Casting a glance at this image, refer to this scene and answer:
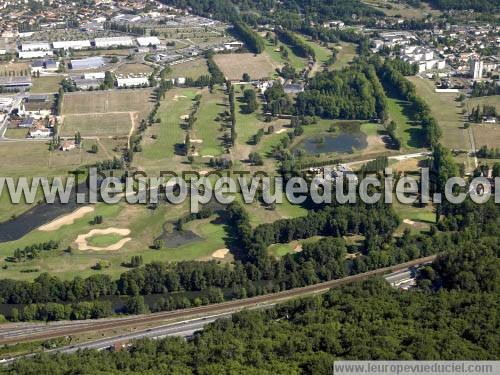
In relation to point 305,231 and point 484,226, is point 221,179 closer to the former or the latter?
point 305,231

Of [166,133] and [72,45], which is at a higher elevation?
[72,45]

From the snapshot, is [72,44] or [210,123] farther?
[72,44]

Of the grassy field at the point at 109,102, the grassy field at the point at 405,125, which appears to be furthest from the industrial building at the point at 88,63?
the grassy field at the point at 405,125

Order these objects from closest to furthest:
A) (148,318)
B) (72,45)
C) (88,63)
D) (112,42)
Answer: (148,318) < (88,63) < (72,45) < (112,42)

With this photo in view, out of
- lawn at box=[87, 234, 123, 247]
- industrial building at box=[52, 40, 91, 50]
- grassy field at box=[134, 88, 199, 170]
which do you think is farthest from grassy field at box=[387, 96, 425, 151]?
industrial building at box=[52, 40, 91, 50]

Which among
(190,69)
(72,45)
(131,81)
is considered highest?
(72,45)

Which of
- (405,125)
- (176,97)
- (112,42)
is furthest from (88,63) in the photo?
(405,125)

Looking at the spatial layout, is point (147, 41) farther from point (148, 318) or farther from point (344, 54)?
point (148, 318)

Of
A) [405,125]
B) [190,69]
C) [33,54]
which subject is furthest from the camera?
[33,54]
